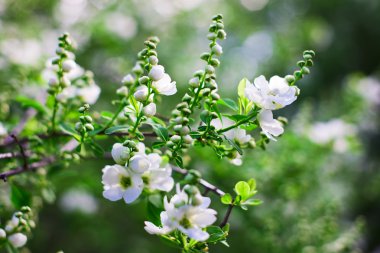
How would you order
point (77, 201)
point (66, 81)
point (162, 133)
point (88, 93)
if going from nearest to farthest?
point (162, 133) < point (66, 81) < point (88, 93) < point (77, 201)

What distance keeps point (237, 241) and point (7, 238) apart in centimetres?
144

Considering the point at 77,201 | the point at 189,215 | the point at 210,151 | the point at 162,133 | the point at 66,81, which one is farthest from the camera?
the point at 77,201

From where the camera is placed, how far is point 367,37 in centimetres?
498

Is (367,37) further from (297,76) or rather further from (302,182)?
(297,76)

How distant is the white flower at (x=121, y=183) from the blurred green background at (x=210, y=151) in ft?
1.59

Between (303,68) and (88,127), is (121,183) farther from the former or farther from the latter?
(303,68)

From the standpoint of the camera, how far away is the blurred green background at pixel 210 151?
1.75 m

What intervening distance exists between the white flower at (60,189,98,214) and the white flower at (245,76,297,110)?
1687 mm

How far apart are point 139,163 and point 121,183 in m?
0.06

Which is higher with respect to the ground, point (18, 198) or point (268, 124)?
point (268, 124)

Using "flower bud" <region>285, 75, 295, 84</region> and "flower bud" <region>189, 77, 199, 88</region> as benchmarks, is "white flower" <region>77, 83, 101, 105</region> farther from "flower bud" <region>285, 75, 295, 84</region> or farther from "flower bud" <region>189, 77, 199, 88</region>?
"flower bud" <region>285, 75, 295, 84</region>

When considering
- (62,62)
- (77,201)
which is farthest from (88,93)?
(77,201)

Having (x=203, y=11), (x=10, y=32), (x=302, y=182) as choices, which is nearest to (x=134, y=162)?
(x=302, y=182)

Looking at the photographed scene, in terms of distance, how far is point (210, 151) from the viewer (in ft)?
5.57
